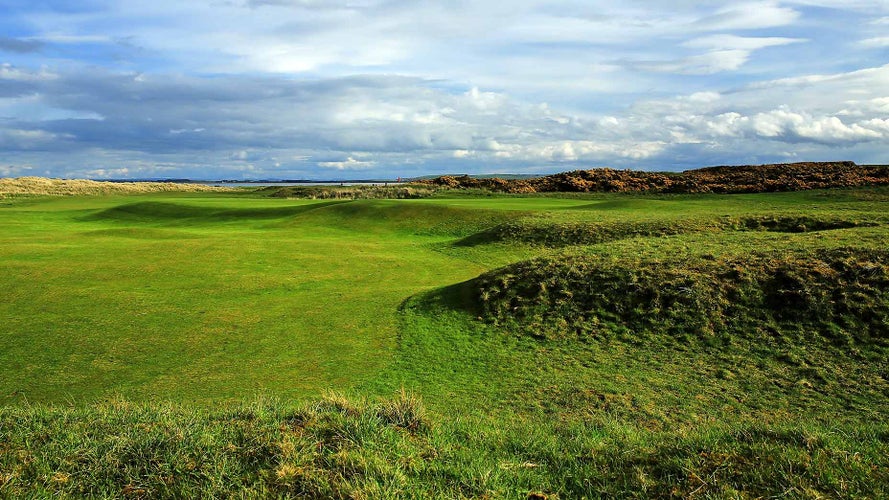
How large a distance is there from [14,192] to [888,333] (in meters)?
→ 86.9

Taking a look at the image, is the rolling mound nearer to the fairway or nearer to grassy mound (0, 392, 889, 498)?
the fairway

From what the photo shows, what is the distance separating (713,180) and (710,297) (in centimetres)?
6241

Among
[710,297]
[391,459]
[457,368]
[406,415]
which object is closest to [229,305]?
[457,368]

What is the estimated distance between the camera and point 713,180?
66.8 m

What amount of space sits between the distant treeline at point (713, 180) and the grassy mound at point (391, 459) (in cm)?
5862

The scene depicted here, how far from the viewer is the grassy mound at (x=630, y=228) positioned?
2033cm

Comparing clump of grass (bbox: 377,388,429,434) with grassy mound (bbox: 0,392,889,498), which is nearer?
grassy mound (bbox: 0,392,889,498)

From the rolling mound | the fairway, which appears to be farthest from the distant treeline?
the fairway

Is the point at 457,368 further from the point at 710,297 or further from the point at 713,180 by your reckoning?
the point at 713,180

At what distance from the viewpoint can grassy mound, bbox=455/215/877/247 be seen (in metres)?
20.3

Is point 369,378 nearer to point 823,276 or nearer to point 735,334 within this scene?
point 735,334

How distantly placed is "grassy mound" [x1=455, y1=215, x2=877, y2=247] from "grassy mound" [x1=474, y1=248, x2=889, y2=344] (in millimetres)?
8485

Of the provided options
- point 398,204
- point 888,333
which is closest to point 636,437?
point 888,333

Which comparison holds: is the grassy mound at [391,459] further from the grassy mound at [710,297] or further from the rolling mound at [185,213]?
the rolling mound at [185,213]
